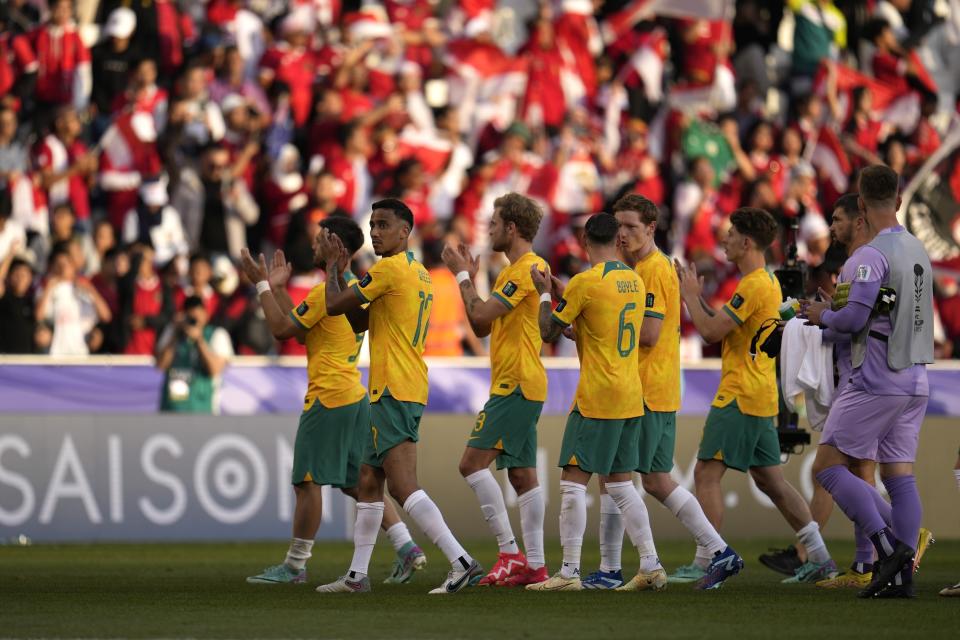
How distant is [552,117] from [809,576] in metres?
11.6

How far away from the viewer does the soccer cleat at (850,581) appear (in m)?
11.1

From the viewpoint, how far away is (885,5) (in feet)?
82.8

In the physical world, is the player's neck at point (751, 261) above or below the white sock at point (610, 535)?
above

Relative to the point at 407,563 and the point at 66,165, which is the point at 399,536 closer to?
the point at 407,563

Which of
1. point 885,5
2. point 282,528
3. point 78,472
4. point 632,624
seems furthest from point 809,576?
point 885,5

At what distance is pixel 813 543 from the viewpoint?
1182 cm

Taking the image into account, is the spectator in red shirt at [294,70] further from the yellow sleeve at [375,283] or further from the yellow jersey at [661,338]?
the yellow sleeve at [375,283]

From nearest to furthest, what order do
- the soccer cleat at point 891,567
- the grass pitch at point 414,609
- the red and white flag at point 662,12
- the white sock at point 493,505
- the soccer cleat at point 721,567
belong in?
the grass pitch at point 414,609 < the soccer cleat at point 891,567 < the soccer cleat at point 721,567 < the white sock at point 493,505 < the red and white flag at point 662,12

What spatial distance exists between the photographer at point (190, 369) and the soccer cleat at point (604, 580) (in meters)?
6.65

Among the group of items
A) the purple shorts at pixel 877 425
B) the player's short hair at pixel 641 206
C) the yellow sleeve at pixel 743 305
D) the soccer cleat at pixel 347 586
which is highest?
the player's short hair at pixel 641 206

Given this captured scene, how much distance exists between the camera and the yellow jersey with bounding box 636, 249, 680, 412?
→ 440 inches

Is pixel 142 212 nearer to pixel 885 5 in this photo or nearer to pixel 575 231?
pixel 575 231

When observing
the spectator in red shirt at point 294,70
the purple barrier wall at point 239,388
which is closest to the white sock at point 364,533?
the purple barrier wall at point 239,388

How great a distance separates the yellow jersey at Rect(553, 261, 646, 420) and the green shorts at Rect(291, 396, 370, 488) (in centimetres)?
170
